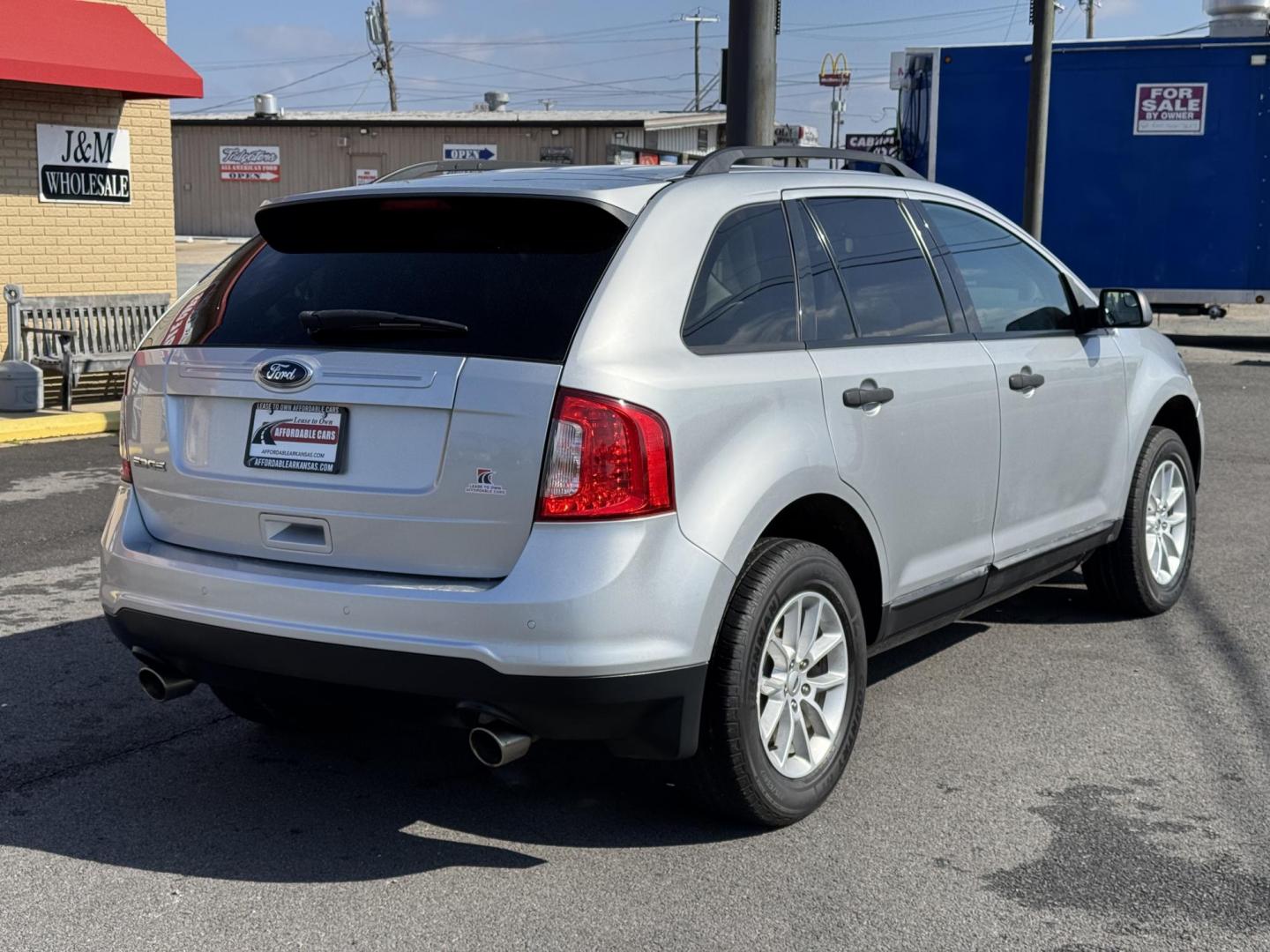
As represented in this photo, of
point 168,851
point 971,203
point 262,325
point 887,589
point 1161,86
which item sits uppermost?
point 1161,86

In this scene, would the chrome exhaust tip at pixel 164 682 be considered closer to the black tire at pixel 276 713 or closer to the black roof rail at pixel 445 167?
the black tire at pixel 276 713

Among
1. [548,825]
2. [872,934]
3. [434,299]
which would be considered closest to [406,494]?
[434,299]

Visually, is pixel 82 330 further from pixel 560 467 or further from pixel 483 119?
pixel 483 119

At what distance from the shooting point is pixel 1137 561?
618 centimetres

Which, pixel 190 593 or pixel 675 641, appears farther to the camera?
pixel 190 593

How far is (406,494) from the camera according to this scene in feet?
12.0

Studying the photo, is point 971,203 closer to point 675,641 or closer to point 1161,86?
point 675,641

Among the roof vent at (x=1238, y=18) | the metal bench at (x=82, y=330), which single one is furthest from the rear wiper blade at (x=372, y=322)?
the roof vent at (x=1238, y=18)

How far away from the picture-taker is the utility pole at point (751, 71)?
9.18 metres

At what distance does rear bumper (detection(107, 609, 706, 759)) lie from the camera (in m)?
3.55

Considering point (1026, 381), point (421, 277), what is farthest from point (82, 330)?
point (421, 277)

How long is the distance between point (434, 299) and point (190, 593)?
1.00m

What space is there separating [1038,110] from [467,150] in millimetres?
29143

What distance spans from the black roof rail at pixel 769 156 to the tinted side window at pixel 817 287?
187 mm
